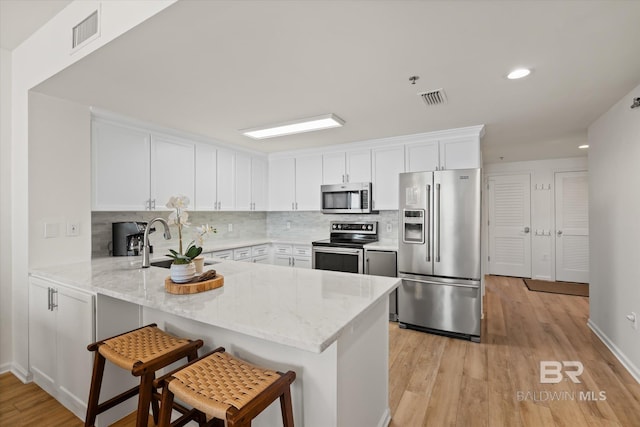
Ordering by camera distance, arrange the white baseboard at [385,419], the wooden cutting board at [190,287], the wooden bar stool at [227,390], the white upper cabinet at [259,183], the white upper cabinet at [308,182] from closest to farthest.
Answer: the wooden bar stool at [227,390] → the wooden cutting board at [190,287] → the white baseboard at [385,419] → the white upper cabinet at [308,182] → the white upper cabinet at [259,183]

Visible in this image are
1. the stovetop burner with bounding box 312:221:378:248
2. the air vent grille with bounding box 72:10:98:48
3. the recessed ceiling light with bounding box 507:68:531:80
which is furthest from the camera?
the stovetop burner with bounding box 312:221:378:248

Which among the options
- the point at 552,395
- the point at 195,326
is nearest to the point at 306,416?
the point at 195,326

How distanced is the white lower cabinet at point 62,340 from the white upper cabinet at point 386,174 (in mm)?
3302

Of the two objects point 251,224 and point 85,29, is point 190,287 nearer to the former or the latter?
point 85,29

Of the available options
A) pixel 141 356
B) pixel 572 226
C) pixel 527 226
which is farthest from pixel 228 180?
pixel 572 226

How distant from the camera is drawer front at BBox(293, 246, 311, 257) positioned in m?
4.54

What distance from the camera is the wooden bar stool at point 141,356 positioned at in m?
1.40

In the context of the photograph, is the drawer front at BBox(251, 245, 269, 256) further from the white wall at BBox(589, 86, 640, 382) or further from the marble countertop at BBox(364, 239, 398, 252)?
the white wall at BBox(589, 86, 640, 382)

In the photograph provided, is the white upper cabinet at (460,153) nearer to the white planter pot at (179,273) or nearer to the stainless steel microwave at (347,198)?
the stainless steel microwave at (347,198)

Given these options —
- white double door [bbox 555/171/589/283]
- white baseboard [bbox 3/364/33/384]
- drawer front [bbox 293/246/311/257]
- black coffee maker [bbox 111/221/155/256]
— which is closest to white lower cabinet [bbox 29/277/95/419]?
white baseboard [bbox 3/364/33/384]

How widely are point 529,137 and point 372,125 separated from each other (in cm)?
231

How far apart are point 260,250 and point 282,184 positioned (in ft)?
3.76

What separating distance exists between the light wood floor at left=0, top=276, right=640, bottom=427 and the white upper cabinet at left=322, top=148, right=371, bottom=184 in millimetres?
2077

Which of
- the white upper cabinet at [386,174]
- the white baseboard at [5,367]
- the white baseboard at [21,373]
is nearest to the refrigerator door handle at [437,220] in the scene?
the white upper cabinet at [386,174]
